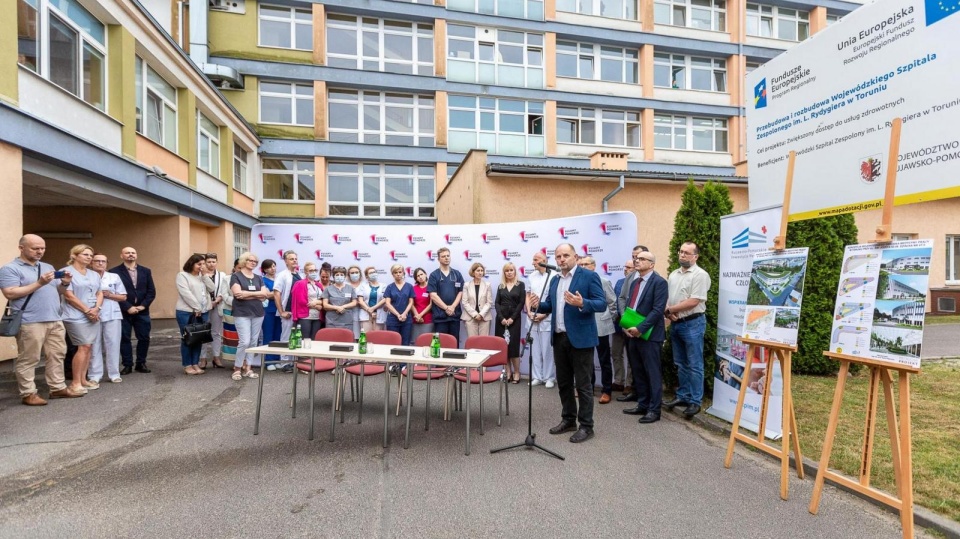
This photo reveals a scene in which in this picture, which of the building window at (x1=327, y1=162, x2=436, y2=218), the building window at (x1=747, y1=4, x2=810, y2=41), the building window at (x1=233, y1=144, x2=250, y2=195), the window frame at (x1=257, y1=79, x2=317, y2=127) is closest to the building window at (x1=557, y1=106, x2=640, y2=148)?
the building window at (x1=327, y1=162, x2=436, y2=218)

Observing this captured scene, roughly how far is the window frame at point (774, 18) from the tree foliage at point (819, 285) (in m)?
21.9

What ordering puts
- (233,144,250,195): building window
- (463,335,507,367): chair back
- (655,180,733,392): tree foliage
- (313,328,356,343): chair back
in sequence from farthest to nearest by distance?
(233,144,250,195): building window
(313,328,356,343): chair back
(655,180,733,392): tree foliage
(463,335,507,367): chair back

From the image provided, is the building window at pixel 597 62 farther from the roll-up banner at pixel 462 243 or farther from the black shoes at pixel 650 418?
the black shoes at pixel 650 418

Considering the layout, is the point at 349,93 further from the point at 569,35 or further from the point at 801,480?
the point at 801,480

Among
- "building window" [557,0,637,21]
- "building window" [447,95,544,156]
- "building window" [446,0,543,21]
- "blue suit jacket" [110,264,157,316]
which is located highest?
"building window" [557,0,637,21]

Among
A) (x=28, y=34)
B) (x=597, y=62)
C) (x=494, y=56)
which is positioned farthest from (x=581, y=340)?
(x=597, y=62)

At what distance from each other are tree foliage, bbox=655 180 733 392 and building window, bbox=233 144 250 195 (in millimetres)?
15703

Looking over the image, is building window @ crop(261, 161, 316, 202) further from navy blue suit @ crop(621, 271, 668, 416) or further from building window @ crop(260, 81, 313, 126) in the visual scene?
navy blue suit @ crop(621, 271, 668, 416)

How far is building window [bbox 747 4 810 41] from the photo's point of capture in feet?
81.6

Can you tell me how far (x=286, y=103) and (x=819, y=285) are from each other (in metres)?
19.4

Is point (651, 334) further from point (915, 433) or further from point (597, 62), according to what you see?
point (597, 62)

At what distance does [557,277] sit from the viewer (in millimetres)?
5086

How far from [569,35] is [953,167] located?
71.7 feet

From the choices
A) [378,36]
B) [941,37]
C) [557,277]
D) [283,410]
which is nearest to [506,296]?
[557,277]
